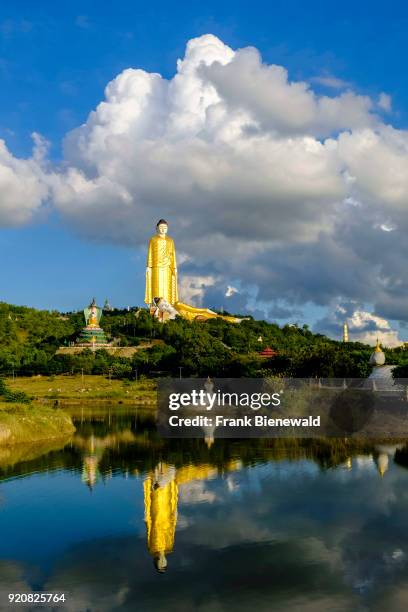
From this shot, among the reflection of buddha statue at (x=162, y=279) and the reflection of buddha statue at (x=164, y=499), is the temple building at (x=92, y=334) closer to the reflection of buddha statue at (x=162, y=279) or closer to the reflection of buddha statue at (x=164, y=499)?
the reflection of buddha statue at (x=162, y=279)

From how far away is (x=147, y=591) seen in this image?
14258 mm

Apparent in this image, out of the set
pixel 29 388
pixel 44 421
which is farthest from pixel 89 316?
pixel 44 421

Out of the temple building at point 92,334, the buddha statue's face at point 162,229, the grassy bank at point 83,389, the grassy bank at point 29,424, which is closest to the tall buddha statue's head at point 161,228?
the buddha statue's face at point 162,229

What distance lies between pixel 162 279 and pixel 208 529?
234 feet

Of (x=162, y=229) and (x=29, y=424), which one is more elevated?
(x=162, y=229)

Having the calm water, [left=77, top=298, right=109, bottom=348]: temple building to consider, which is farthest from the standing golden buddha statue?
the calm water

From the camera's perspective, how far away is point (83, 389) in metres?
63.8

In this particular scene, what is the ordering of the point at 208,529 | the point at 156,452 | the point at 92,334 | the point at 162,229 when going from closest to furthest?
the point at 208,529, the point at 156,452, the point at 92,334, the point at 162,229

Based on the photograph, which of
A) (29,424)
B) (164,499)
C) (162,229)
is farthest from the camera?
(162,229)

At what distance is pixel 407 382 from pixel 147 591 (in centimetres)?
2777

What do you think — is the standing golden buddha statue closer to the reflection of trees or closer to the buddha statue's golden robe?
the buddha statue's golden robe

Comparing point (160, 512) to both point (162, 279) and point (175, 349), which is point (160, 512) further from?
point (162, 279)

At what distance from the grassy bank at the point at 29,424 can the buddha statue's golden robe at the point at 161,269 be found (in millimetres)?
50104

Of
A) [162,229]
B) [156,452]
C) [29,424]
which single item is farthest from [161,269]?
[156,452]
